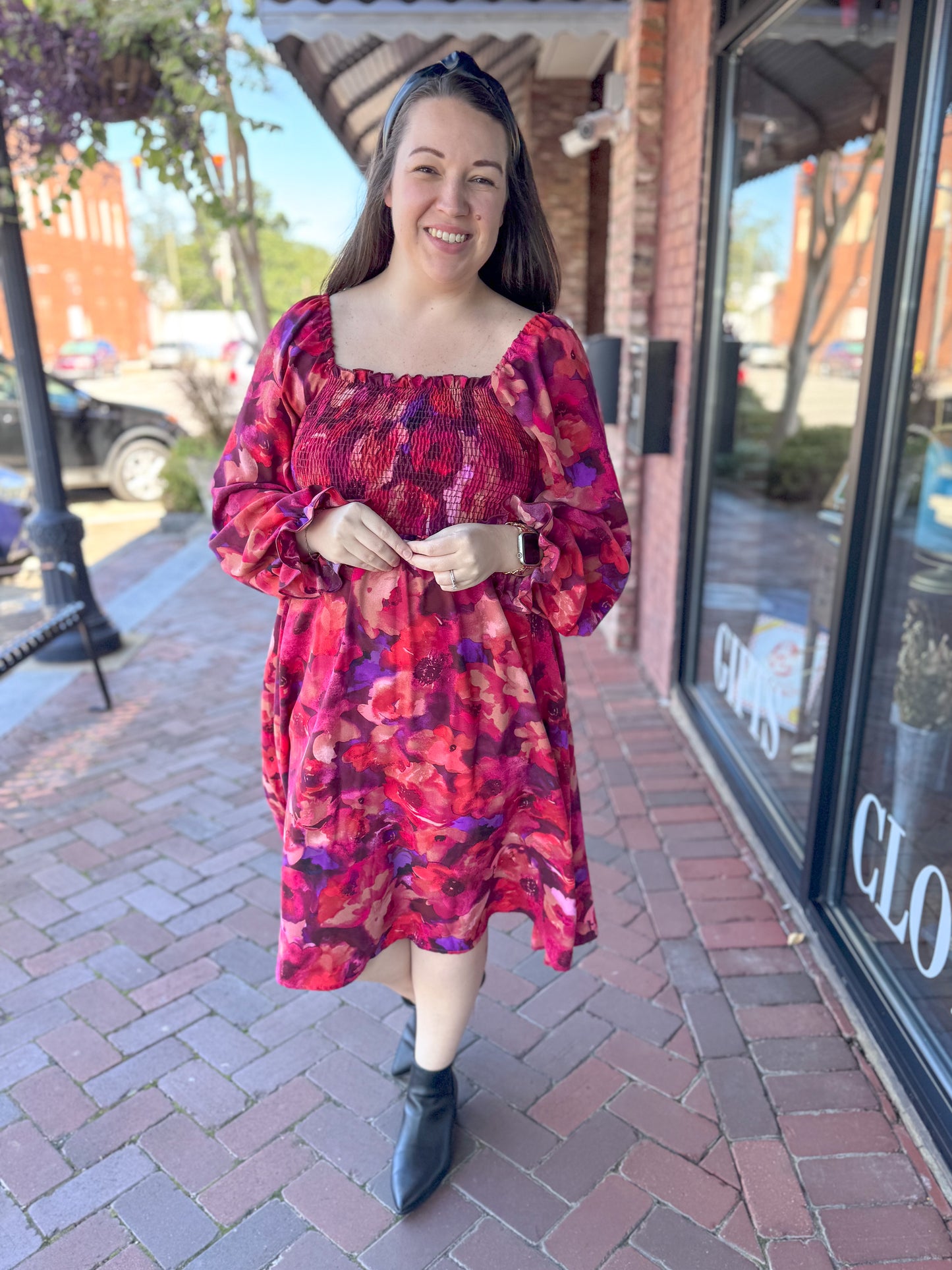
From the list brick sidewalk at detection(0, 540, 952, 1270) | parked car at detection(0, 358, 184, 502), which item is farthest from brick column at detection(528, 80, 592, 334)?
brick sidewalk at detection(0, 540, 952, 1270)

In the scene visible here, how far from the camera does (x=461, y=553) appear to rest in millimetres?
1403

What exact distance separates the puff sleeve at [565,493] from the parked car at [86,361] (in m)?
22.6

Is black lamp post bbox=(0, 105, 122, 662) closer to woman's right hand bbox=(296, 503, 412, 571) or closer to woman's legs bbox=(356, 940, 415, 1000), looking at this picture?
woman's legs bbox=(356, 940, 415, 1000)

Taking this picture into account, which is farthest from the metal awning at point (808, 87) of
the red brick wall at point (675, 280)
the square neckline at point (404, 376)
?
the square neckline at point (404, 376)

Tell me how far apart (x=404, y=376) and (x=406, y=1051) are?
4.58 feet

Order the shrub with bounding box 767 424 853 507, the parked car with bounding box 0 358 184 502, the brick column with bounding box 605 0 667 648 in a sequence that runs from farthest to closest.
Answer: the parked car with bounding box 0 358 184 502, the shrub with bounding box 767 424 853 507, the brick column with bounding box 605 0 667 648

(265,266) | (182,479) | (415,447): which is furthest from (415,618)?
(265,266)

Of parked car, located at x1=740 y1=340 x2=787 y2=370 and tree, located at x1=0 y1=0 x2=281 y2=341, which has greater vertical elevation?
tree, located at x1=0 y1=0 x2=281 y2=341

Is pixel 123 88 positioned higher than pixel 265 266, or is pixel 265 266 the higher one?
pixel 265 266

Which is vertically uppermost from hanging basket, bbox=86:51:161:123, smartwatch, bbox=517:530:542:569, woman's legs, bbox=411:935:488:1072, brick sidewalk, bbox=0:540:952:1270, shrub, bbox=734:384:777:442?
hanging basket, bbox=86:51:161:123

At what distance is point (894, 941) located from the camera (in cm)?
Result: 216

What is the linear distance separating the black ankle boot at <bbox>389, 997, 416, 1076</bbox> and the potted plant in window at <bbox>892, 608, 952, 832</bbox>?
140 centimetres

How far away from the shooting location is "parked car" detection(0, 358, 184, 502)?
825cm

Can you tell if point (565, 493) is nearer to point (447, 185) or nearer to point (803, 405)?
point (447, 185)
